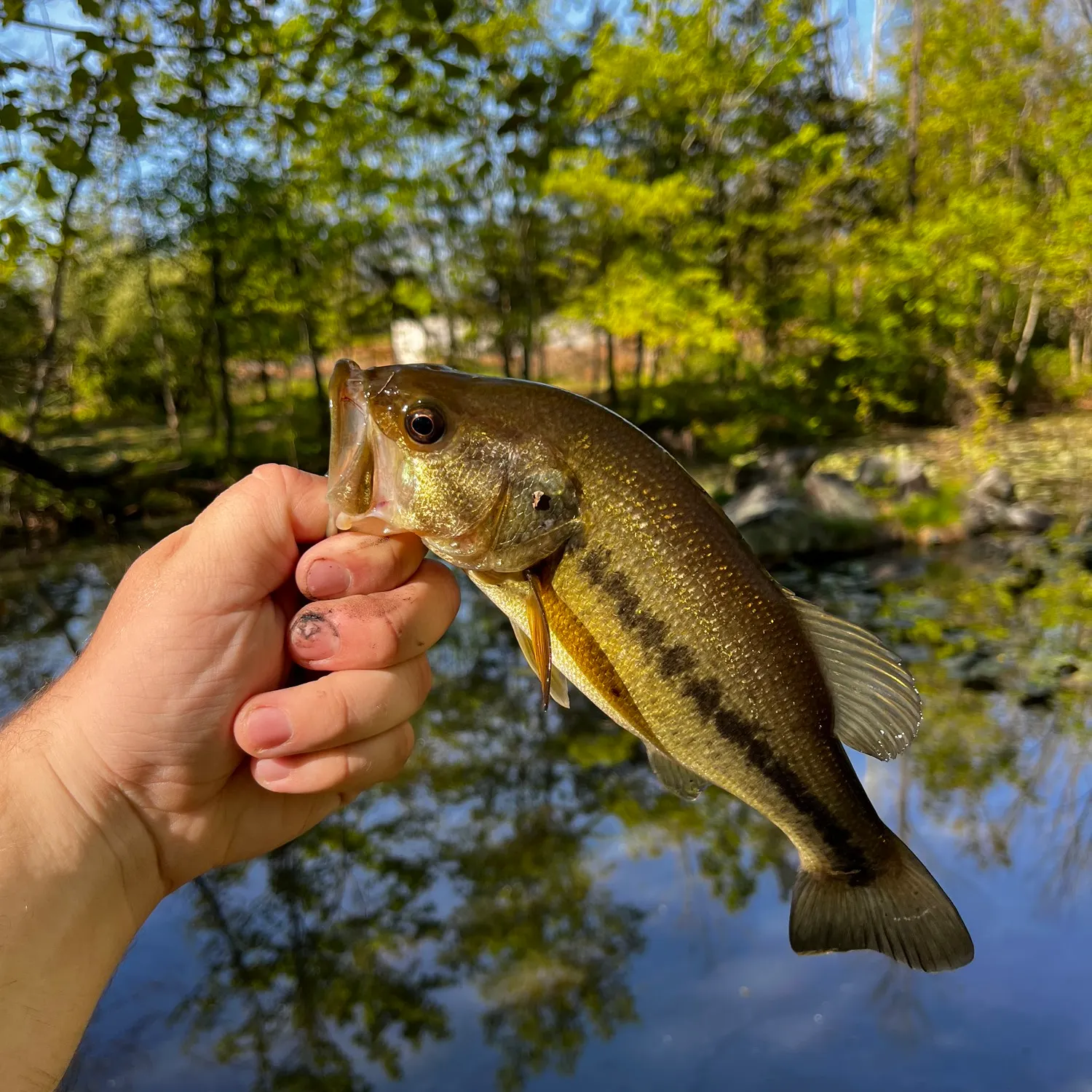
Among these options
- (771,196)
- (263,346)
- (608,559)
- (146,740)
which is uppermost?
(771,196)

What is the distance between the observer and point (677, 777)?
202cm

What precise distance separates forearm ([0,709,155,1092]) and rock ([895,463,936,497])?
515 inches

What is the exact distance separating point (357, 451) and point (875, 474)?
1357 cm

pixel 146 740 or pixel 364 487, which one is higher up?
pixel 364 487

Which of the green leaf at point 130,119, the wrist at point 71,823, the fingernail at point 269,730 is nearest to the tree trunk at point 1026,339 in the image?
the green leaf at point 130,119

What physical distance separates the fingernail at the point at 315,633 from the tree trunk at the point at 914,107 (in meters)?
24.5

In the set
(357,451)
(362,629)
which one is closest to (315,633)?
(362,629)

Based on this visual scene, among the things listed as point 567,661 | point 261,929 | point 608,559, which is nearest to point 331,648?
point 567,661

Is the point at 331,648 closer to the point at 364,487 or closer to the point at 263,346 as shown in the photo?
the point at 364,487

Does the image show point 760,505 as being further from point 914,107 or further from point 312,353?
point 914,107

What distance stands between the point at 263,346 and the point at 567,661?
2043 cm

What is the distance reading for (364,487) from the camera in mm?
1933

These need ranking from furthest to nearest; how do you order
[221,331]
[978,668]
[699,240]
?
1. [699,240]
2. [221,331]
3. [978,668]

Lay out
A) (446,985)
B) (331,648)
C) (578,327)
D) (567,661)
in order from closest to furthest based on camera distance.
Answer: (567,661)
(331,648)
(446,985)
(578,327)
